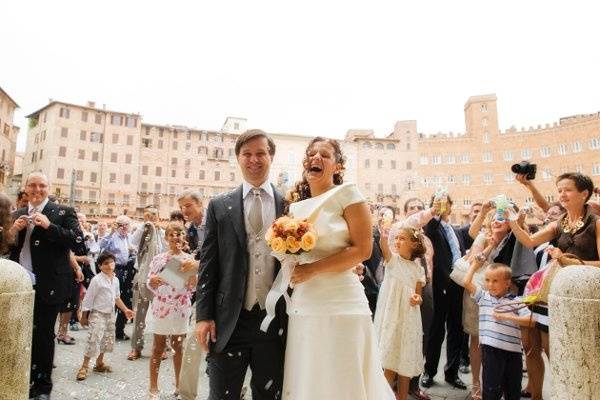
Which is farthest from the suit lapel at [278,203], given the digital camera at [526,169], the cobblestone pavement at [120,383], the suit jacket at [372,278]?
the suit jacket at [372,278]

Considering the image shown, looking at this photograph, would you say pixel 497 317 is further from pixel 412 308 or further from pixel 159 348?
pixel 159 348

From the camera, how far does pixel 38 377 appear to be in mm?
4156

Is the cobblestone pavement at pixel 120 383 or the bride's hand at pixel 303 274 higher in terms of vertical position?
the bride's hand at pixel 303 274

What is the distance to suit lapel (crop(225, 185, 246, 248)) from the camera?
2705 millimetres

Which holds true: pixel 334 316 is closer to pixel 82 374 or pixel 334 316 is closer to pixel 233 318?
pixel 233 318

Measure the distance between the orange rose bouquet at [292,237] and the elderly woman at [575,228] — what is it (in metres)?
2.83

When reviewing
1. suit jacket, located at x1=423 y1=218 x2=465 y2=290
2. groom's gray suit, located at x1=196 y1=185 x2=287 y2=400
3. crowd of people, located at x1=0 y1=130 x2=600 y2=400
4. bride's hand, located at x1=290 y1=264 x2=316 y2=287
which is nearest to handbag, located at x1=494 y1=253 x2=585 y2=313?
crowd of people, located at x1=0 y1=130 x2=600 y2=400

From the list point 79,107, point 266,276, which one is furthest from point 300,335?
point 79,107

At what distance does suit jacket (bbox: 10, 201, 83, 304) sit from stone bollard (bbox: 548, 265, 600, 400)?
4.89 meters

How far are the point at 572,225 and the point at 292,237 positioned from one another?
3.47 meters

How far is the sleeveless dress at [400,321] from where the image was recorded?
432 centimetres

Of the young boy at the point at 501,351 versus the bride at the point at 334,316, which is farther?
the young boy at the point at 501,351

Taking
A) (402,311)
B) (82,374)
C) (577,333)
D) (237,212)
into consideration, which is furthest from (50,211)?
(577,333)

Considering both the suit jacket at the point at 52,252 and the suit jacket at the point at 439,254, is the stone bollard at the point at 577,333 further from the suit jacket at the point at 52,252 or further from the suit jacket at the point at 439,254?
the suit jacket at the point at 52,252
